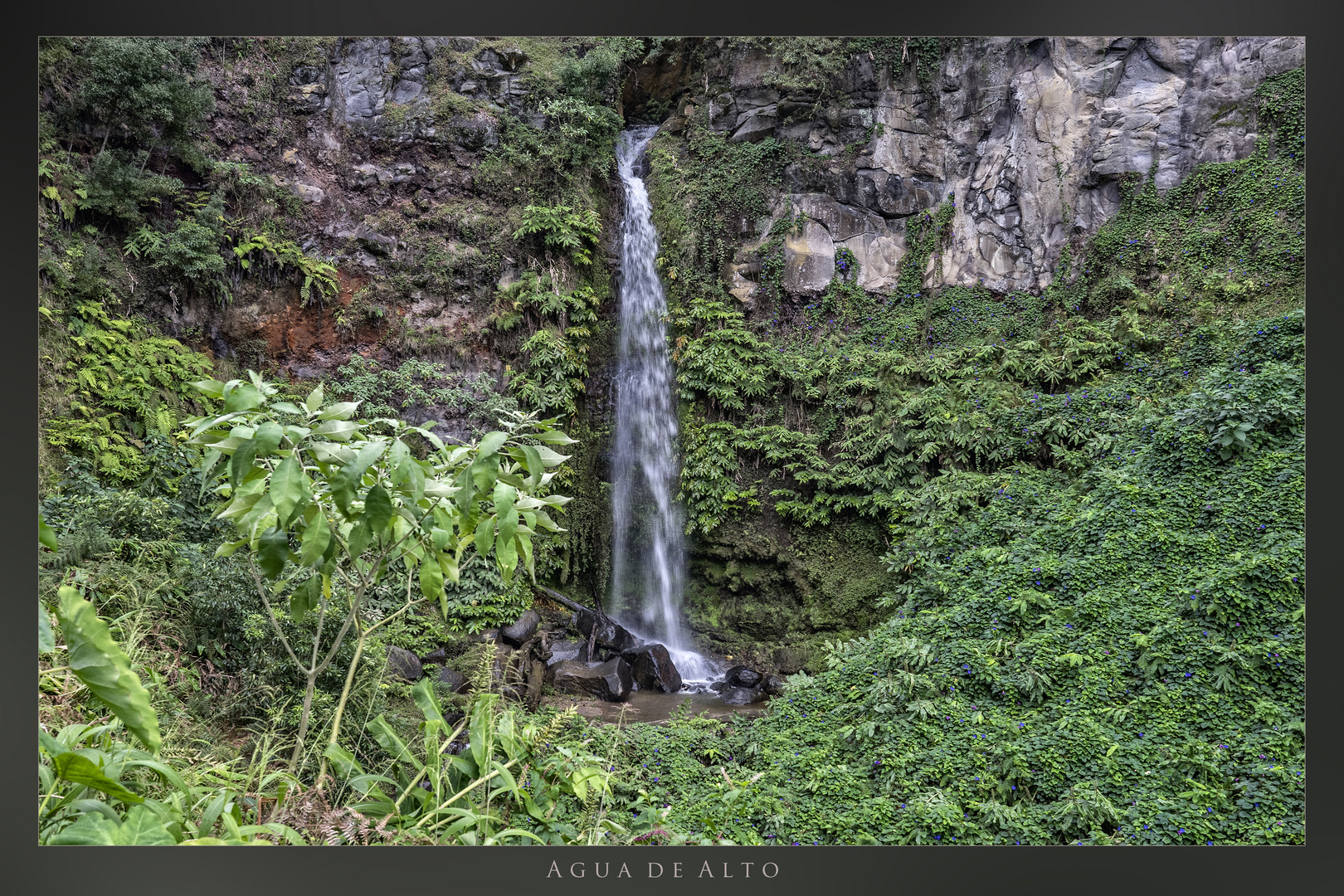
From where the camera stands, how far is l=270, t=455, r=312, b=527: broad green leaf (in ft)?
→ 5.29

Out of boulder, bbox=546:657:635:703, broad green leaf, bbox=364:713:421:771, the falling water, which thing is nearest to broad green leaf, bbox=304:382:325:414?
broad green leaf, bbox=364:713:421:771

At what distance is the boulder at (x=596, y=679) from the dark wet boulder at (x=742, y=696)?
0.96 m

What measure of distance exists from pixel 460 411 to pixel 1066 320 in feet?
22.8

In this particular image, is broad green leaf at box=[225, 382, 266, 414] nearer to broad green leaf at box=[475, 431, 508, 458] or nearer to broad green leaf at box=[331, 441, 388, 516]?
broad green leaf at box=[331, 441, 388, 516]

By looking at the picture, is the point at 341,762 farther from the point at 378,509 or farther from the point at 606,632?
the point at 606,632

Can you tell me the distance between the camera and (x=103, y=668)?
129cm

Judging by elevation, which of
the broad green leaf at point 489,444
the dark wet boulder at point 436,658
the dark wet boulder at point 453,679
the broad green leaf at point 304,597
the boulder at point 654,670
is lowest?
the boulder at point 654,670

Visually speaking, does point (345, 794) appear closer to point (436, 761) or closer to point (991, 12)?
point (436, 761)

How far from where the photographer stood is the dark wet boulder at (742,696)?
18.4 feet

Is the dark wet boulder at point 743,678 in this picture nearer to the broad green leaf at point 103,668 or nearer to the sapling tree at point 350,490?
the sapling tree at point 350,490

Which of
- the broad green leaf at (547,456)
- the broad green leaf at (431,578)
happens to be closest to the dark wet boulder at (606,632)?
the broad green leaf at (431,578)

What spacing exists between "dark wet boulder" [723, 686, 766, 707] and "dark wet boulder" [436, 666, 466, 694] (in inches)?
96.7
